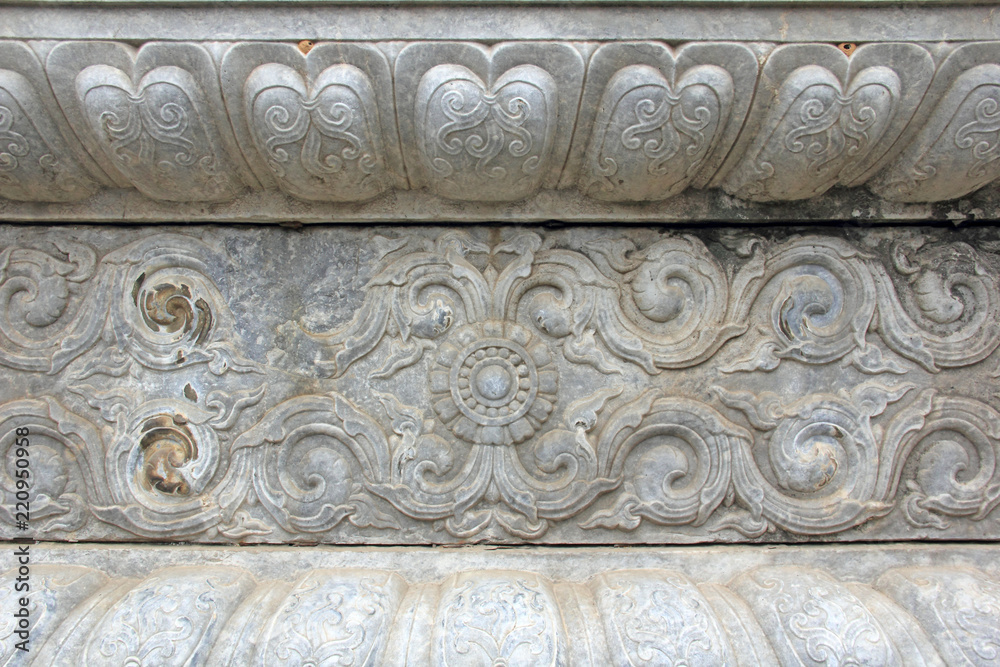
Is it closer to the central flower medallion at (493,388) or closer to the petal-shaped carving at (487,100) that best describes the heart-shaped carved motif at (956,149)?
the petal-shaped carving at (487,100)

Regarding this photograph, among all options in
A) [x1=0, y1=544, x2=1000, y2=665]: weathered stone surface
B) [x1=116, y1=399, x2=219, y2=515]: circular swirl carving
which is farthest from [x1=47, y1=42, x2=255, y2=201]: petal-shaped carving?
[x1=0, y1=544, x2=1000, y2=665]: weathered stone surface

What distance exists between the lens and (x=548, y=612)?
1.69 metres

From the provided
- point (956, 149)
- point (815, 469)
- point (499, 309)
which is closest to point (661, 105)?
point (499, 309)

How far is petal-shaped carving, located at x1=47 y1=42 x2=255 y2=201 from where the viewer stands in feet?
5.73

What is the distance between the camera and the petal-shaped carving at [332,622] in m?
1.60

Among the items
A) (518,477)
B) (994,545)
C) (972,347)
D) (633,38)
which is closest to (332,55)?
(633,38)

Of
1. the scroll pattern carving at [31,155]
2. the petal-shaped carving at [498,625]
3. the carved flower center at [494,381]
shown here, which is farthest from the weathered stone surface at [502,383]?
the petal-shaped carving at [498,625]

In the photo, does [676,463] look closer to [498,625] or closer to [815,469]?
[815,469]

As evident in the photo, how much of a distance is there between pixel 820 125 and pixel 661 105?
16.9 inches

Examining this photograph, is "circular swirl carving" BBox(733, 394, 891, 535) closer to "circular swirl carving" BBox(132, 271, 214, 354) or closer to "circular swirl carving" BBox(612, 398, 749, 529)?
"circular swirl carving" BBox(612, 398, 749, 529)

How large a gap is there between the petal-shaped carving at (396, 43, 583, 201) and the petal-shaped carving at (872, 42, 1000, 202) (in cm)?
97

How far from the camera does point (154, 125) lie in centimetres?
178

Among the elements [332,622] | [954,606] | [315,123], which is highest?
[315,123]

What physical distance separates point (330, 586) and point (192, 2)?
1.55 metres
